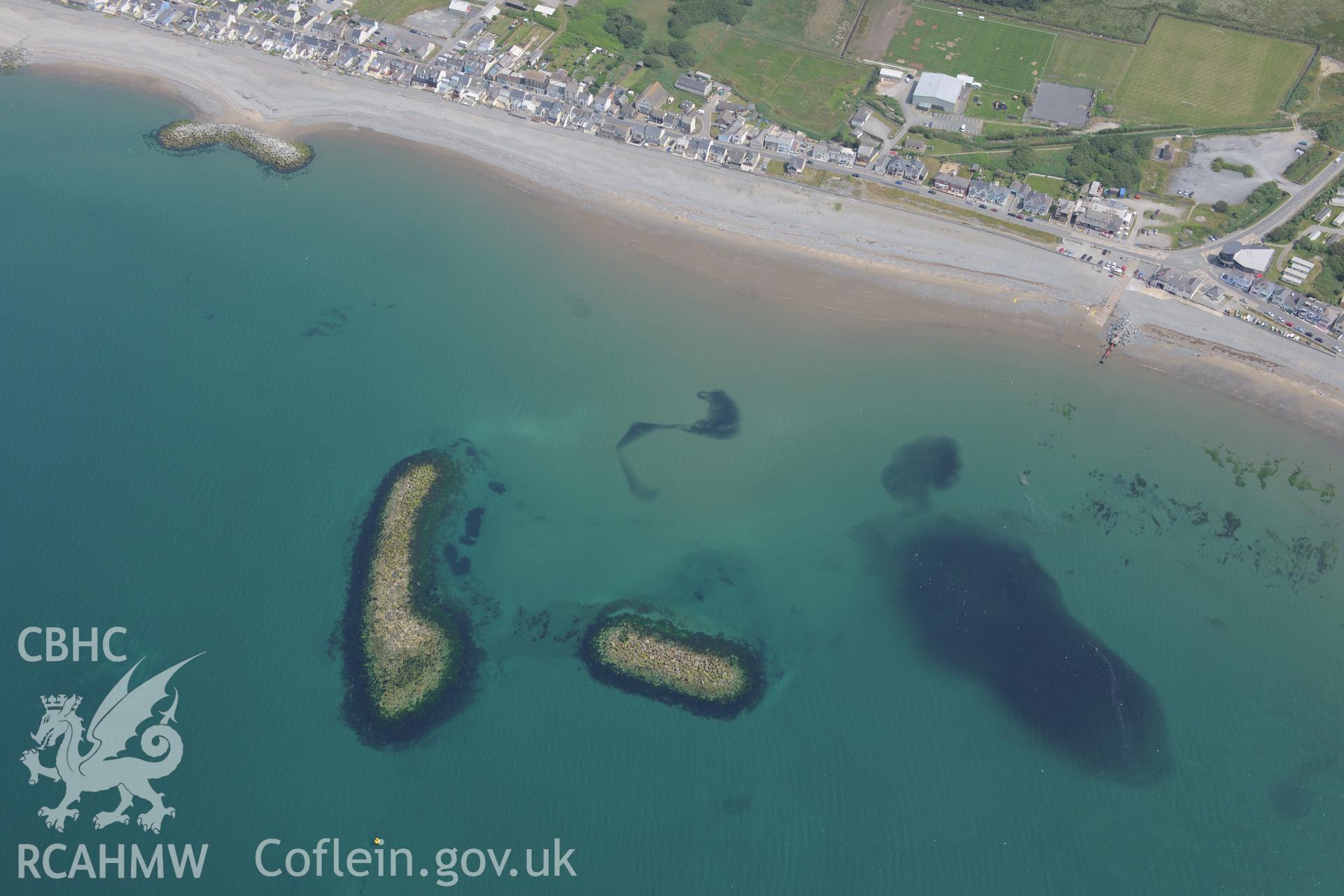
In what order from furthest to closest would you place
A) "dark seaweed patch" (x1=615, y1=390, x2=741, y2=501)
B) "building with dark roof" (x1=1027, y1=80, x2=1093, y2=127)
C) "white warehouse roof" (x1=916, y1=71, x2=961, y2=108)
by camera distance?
1. "white warehouse roof" (x1=916, y1=71, x2=961, y2=108)
2. "building with dark roof" (x1=1027, y1=80, x2=1093, y2=127)
3. "dark seaweed patch" (x1=615, y1=390, x2=741, y2=501)

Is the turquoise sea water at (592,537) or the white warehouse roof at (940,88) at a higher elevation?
the white warehouse roof at (940,88)

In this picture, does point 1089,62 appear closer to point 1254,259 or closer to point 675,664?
point 1254,259

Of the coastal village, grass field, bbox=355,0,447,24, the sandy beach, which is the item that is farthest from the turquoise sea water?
grass field, bbox=355,0,447,24

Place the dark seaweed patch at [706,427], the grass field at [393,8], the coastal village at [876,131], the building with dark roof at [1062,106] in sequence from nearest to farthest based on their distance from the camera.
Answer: the dark seaweed patch at [706,427], the coastal village at [876,131], the building with dark roof at [1062,106], the grass field at [393,8]

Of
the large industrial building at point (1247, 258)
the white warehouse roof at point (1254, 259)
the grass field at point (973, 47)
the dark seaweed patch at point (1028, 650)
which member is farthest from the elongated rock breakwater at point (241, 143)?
the white warehouse roof at point (1254, 259)

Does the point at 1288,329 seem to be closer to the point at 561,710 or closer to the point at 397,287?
the point at 561,710

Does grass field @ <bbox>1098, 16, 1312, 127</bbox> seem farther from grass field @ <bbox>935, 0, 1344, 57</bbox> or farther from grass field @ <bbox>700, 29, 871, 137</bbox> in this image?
grass field @ <bbox>700, 29, 871, 137</bbox>

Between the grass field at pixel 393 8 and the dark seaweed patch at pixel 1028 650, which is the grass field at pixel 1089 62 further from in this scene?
the grass field at pixel 393 8
